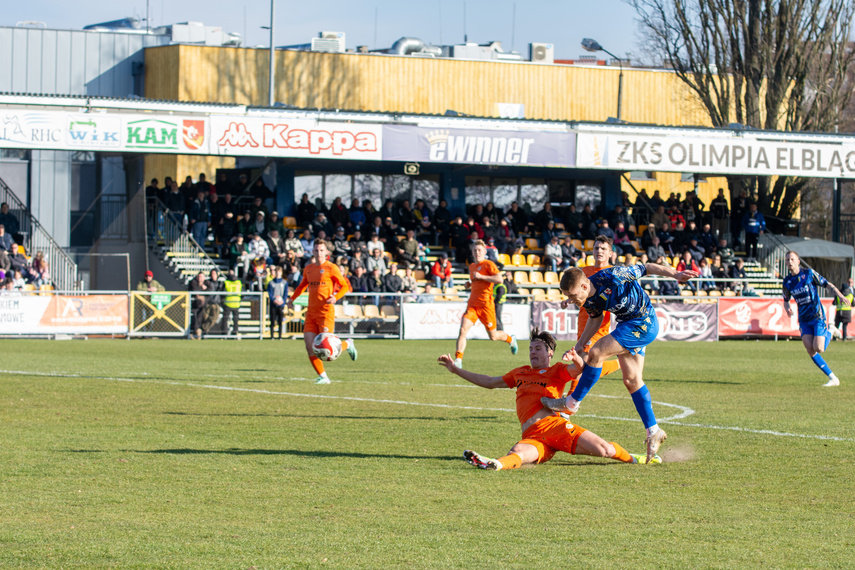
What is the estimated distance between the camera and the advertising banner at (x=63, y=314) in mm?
24656

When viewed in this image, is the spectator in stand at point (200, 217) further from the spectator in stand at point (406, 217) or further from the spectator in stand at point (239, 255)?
the spectator in stand at point (406, 217)

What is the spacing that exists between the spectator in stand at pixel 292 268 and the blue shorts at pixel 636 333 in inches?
811

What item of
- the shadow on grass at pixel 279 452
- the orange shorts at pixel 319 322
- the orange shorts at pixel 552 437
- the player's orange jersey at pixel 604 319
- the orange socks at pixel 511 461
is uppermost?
the player's orange jersey at pixel 604 319

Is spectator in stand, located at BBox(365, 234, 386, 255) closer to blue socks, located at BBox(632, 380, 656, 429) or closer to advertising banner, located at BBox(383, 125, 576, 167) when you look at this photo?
advertising banner, located at BBox(383, 125, 576, 167)

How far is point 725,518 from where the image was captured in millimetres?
6023

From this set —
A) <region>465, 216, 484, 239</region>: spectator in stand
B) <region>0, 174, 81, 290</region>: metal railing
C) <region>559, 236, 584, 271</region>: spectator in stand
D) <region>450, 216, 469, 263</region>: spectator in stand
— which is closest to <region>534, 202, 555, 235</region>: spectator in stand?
<region>559, 236, 584, 271</region>: spectator in stand

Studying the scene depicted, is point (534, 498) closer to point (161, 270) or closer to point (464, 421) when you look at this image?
point (464, 421)

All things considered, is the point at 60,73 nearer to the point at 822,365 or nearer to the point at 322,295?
the point at 322,295

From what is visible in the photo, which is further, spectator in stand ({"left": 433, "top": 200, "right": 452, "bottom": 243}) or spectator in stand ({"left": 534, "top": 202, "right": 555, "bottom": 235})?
spectator in stand ({"left": 534, "top": 202, "right": 555, "bottom": 235})

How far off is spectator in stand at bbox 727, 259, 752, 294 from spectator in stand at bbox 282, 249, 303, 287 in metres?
13.7

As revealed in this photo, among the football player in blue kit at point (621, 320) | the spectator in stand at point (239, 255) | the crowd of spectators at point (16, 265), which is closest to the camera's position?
the football player in blue kit at point (621, 320)

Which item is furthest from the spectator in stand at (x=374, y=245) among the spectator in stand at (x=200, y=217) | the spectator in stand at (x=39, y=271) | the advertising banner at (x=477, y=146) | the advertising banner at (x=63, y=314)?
the spectator in stand at (x=39, y=271)

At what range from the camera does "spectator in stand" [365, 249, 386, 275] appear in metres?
29.9

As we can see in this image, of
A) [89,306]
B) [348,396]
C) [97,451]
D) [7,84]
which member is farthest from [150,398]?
[7,84]
